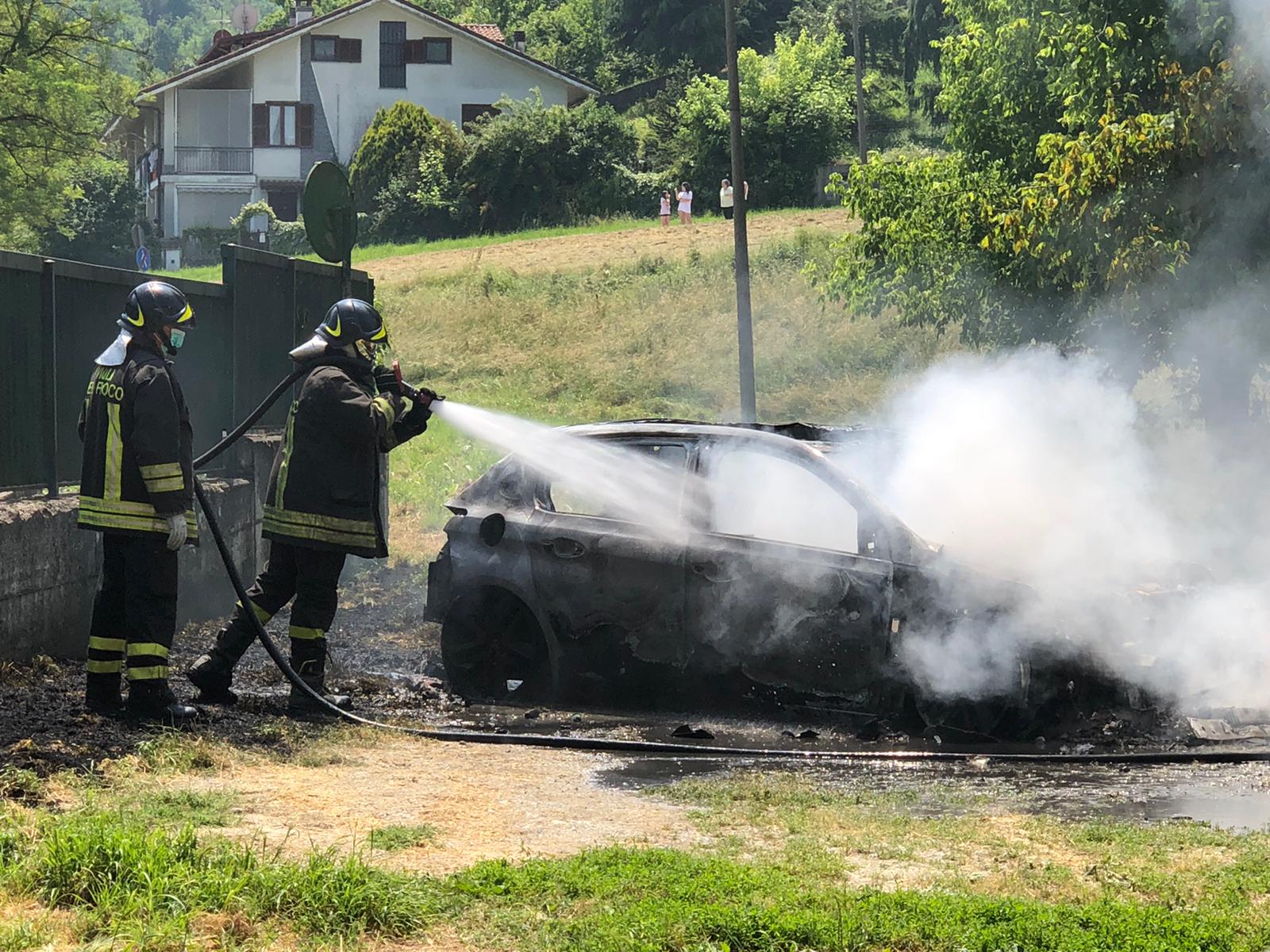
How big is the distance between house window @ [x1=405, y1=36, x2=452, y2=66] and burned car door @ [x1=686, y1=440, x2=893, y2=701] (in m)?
51.1

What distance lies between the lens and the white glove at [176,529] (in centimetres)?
718

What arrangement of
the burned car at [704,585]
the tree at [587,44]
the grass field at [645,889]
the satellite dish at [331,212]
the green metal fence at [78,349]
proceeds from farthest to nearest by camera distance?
1. the tree at [587,44]
2. the satellite dish at [331,212]
3. the green metal fence at [78,349]
4. the burned car at [704,585]
5. the grass field at [645,889]

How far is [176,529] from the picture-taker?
719cm

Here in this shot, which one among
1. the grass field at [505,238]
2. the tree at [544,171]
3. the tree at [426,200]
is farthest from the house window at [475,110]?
the grass field at [505,238]

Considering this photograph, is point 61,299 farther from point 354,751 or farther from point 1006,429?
point 1006,429

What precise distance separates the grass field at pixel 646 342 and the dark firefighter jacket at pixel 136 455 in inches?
612

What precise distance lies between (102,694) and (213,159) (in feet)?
174

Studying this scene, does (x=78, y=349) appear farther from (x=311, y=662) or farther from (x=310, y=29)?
(x=310, y=29)

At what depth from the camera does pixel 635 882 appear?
15.1 feet

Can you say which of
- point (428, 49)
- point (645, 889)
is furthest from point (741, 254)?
point (428, 49)

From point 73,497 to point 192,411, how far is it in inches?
87.0

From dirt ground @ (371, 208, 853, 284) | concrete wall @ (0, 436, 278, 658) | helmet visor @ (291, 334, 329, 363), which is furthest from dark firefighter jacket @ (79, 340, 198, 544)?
dirt ground @ (371, 208, 853, 284)

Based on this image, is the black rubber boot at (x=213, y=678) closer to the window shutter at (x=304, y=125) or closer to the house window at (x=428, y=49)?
the window shutter at (x=304, y=125)

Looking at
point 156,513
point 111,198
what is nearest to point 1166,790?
point 156,513
